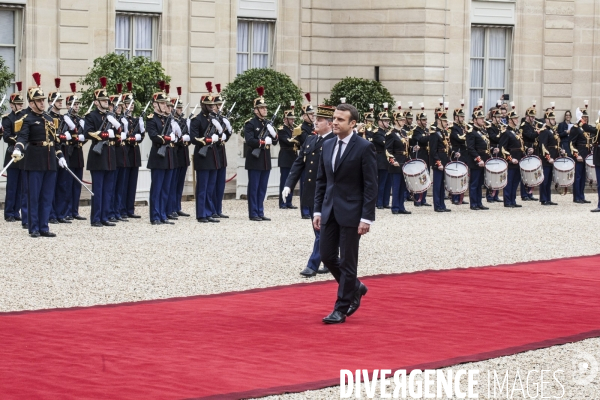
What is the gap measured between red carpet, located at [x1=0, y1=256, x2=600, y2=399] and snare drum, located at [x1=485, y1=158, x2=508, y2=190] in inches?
393

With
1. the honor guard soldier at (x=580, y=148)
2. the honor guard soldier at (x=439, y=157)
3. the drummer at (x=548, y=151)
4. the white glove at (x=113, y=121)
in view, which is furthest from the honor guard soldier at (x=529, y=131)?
the white glove at (x=113, y=121)

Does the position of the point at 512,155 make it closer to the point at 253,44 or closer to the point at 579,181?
the point at 579,181

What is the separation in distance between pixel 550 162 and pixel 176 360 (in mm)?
16659

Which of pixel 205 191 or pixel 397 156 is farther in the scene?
pixel 397 156

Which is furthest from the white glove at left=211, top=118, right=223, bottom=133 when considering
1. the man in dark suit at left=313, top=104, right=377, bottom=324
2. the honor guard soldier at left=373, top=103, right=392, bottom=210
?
the man in dark suit at left=313, top=104, right=377, bottom=324

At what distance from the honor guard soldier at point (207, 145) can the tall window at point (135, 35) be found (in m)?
6.60

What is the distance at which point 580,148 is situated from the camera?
2591 cm

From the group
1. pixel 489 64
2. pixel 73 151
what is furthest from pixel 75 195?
pixel 489 64

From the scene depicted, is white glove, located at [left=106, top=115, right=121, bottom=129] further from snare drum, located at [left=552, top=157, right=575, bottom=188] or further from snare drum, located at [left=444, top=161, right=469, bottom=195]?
snare drum, located at [left=552, top=157, right=575, bottom=188]

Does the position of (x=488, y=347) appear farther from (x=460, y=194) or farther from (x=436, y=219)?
(x=460, y=194)

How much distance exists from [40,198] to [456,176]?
7926 millimetres

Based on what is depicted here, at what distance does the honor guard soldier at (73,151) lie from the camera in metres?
19.5

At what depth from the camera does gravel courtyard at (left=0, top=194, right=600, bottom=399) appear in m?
12.2

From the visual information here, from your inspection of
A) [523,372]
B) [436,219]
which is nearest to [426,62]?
[436,219]
